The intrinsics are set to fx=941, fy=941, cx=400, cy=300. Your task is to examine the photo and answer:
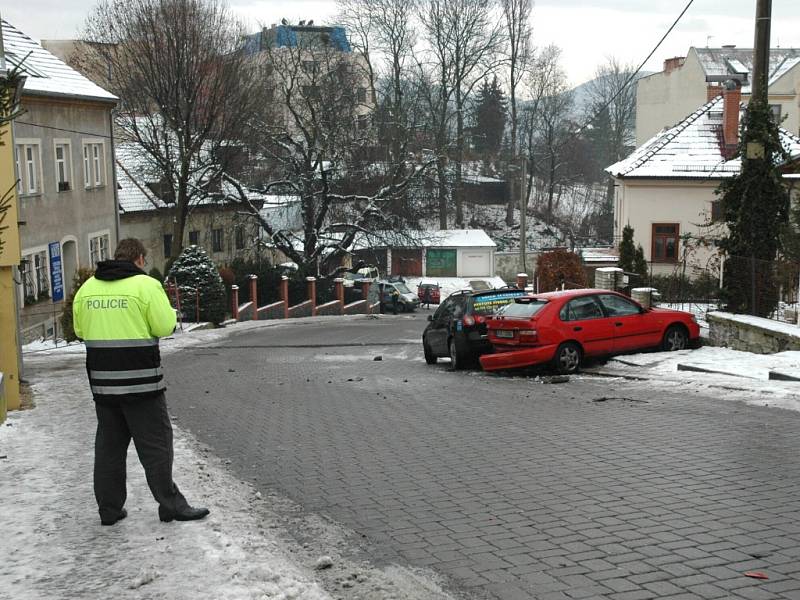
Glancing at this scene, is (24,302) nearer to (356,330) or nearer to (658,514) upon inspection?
(356,330)

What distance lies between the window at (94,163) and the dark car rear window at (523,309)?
2309 cm

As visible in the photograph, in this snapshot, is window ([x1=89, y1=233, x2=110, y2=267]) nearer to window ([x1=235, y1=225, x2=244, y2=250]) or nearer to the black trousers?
window ([x1=235, y1=225, x2=244, y2=250])

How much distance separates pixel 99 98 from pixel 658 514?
1233 inches

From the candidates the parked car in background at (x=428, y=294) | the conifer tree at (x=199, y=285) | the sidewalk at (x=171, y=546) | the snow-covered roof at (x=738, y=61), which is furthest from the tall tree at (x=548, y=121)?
the sidewalk at (x=171, y=546)

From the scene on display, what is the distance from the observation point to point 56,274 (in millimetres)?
30984

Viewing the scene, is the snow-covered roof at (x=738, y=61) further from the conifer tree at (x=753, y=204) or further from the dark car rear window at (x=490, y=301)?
the dark car rear window at (x=490, y=301)

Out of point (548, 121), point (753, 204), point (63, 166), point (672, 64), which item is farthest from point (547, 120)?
point (753, 204)

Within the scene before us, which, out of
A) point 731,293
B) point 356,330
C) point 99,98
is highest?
point 99,98

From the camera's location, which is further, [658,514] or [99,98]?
[99,98]

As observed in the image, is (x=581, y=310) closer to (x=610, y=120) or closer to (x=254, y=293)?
(x=254, y=293)

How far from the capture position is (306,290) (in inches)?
1757

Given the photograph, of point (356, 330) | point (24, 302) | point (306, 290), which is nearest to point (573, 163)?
point (306, 290)

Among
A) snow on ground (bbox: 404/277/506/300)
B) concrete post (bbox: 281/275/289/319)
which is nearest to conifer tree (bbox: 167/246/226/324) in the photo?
concrete post (bbox: 281/275/289/319)

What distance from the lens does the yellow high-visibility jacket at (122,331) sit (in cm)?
607
